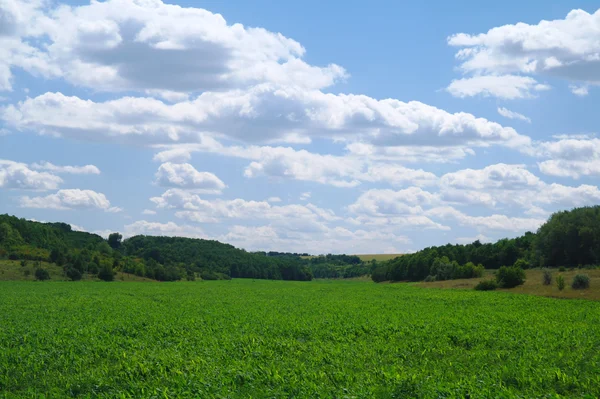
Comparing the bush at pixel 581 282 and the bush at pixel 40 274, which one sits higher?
the bush at pixel 581 282

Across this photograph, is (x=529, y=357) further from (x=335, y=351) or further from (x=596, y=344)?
(x=335, y=351)

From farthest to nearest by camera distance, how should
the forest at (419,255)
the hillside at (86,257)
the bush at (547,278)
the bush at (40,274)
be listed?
the hillside at (86,257) → the bush at (40,274) → the forest at (419,255) → the bush at (547,278)

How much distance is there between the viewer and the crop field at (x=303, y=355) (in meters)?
17.2

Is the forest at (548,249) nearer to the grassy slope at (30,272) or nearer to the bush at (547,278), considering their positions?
the bush at (547,278)

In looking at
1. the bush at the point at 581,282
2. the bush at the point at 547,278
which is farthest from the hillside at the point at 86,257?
the bush at the point at 581,282

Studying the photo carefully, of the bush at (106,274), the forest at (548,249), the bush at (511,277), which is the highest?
the forest at (548,249)

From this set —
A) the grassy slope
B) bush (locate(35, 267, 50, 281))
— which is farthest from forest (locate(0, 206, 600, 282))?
bush (locate(35, 267, 50, 281))

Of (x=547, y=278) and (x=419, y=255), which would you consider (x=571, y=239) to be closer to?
(x=547, y=278)

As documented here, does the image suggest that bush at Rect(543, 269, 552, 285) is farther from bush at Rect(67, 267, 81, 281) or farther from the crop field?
bush at Rect(67, 267, 81, 281)

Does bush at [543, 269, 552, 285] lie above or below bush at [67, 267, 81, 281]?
above

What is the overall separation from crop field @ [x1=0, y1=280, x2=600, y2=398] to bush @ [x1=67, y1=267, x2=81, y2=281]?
89.2 m

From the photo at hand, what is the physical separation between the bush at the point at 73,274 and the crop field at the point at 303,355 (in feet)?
293

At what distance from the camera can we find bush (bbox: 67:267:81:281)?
12348 centimetres

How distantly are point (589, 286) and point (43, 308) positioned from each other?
53.2m
